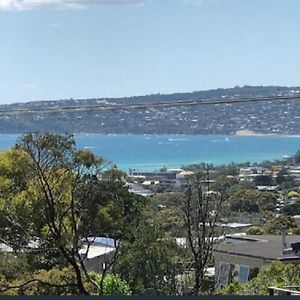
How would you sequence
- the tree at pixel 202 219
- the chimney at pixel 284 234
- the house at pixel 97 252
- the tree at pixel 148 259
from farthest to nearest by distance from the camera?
the house at pixel 97 252 → the chimney at pixel 284 234 → the tree at pixel 202 219 → the tree at pixel 148 259

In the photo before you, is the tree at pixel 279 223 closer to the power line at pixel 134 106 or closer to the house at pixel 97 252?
the house at pixel 97 252

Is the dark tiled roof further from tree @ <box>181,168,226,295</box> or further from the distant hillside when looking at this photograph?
the distant hillside

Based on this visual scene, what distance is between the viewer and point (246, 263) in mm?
7176

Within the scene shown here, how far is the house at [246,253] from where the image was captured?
271 inches

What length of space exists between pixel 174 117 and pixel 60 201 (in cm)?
220

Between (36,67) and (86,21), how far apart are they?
1.65ft

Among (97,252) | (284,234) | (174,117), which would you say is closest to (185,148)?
(174,117)

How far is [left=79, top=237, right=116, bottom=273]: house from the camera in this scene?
7137 mm

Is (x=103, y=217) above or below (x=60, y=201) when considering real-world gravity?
below

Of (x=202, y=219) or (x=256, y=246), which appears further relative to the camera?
(x=256, y=246)

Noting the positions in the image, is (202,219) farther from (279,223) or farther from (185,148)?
(185,148)

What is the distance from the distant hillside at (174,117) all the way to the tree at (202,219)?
47.8 inches

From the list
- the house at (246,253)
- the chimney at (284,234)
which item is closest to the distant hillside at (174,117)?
the chimney at (284,234)

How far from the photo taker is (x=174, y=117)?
5137 mm
